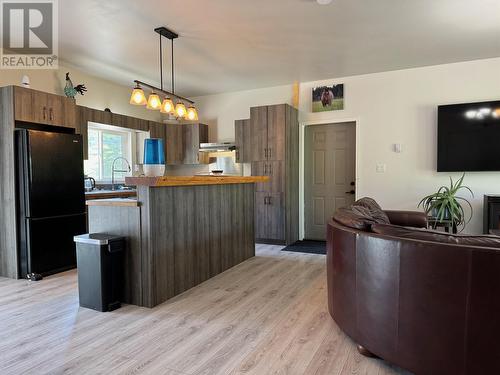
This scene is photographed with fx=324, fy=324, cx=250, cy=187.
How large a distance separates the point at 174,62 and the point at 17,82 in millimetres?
2032

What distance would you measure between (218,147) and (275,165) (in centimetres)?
124

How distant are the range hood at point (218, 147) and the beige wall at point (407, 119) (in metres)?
1.53

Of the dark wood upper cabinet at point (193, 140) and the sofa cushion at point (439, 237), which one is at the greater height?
the dark wood upper cabinet at point (193, 140)

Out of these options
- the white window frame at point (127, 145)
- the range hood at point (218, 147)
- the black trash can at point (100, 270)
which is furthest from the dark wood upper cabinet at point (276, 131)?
the black trash can at point (100, 270)

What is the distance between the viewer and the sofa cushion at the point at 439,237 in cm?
153

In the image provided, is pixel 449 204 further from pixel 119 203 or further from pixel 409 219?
pixel 119 203

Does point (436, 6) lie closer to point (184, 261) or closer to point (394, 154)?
point (394, 154)

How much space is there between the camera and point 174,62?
453 cm

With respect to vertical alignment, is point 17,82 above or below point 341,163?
above

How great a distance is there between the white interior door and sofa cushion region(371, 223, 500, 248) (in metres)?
3.67

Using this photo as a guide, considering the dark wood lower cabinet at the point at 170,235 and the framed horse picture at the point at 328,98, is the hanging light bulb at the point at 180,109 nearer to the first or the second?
the dark wood lower cabinet at the point at 170,235

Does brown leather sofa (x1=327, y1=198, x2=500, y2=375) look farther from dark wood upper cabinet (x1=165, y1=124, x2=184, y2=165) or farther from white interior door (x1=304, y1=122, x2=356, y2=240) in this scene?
dark wood upper cabinet (x1=165, y1=124, x2=184, y2=165)

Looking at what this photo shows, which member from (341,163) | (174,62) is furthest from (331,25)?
(341,163)

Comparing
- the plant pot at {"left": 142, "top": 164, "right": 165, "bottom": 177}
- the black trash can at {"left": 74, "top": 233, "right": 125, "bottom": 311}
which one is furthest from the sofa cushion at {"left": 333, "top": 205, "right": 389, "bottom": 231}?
the black trash can at {"left": 74, "top": 233, "right": 125, "bottom": 311}
